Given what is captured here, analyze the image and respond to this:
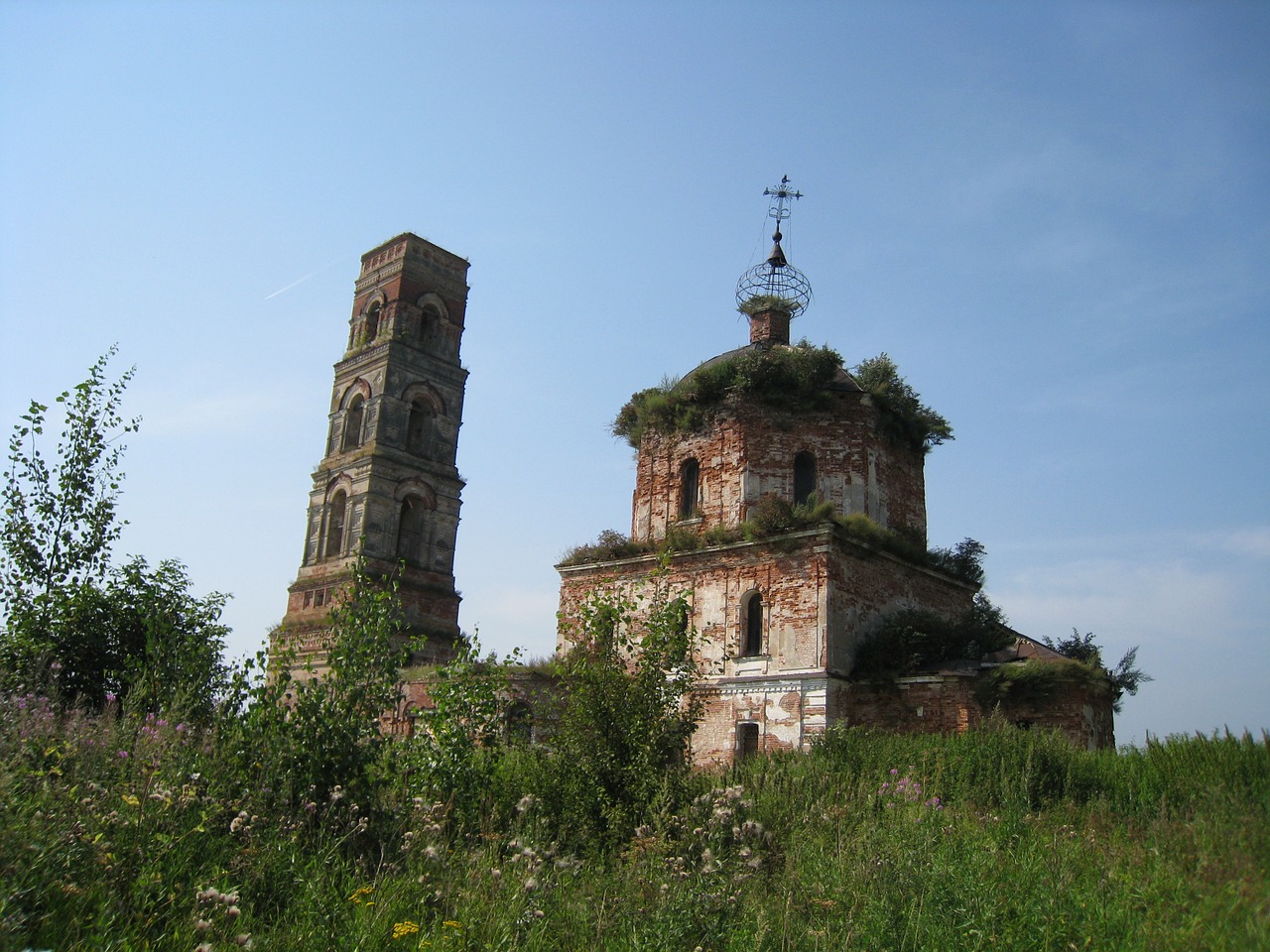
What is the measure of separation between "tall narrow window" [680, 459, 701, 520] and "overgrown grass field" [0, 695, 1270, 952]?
12.2m

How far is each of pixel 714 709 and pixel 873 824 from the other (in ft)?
31.7

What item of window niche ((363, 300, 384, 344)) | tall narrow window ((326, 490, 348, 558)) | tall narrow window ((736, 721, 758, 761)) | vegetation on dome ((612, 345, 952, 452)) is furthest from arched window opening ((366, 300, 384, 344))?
tall narrow window ((736, 721, 758, 761))

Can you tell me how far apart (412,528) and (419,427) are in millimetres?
2743

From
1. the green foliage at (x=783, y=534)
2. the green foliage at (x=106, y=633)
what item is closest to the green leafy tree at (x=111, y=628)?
the green foliage at (x=106, y=633)

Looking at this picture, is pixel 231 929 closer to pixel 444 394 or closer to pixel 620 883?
pixel 620 883

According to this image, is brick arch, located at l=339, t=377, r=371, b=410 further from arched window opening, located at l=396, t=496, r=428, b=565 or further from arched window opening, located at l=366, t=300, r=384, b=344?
arched window opening, located at l=396, t=496, r=428, b=565

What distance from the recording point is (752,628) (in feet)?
60.0

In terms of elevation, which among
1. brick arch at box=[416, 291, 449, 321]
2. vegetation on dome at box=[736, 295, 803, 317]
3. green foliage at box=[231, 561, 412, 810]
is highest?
brick arch at box=[416, 291, 449, 321]

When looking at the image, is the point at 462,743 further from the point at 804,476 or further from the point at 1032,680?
the point at 804,476

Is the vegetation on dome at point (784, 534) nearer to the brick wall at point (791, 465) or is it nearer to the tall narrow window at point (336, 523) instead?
the brick wall at point (791, 465)

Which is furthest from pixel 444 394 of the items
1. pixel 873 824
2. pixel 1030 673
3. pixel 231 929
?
pixel 231 929

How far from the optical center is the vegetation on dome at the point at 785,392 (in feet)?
66.2

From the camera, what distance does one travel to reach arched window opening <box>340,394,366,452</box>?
25516mm

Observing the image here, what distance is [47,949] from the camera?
4668mm
